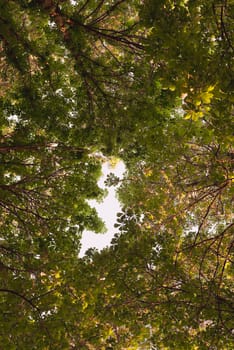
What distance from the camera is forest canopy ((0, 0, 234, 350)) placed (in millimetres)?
3469

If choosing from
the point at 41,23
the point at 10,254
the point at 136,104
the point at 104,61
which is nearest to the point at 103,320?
the point at 10,254

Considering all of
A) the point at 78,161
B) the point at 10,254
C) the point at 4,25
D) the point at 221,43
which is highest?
the point at 4,25

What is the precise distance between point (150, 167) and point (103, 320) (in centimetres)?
364

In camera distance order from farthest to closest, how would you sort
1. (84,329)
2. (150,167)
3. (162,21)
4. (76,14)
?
(150,167) < (76,14) < (84,329) < (162,21)

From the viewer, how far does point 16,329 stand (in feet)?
13.1

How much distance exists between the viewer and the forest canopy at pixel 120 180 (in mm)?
3469

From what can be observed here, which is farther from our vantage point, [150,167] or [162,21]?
[150,167]

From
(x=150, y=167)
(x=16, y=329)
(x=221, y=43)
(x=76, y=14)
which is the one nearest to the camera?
(x=221, y=43)

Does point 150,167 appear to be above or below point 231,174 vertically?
above

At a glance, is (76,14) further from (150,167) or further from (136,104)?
(150,167)

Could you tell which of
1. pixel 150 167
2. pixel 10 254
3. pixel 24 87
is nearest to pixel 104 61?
pixel 24 87

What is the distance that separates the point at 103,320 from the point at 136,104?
353cm

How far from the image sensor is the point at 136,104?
18.8 ft

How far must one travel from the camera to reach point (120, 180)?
310 inches
